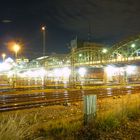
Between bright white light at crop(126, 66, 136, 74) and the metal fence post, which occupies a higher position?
bright white light at crop(126, 66, 136, 74)

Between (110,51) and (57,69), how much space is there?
27.2 metres

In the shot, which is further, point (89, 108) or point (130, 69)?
point (130, 69)

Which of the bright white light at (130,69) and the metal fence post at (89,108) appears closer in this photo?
the metal fence post at (89,108)

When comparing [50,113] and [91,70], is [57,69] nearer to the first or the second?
[91,70]

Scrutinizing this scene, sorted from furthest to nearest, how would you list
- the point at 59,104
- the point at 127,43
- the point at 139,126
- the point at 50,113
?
the point at 127,43 < the point at 59,104 < the point at 50,113 < the point at 139,126

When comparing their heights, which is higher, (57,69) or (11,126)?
(57,69)

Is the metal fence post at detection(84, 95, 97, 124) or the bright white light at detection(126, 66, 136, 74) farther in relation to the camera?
the bright white light at detection(126, 66, 136, 74)

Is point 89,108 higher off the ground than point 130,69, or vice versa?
point 130,69

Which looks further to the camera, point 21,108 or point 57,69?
point 57,69

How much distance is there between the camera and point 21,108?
1645 centimetres

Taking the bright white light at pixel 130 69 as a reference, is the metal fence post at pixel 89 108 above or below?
below

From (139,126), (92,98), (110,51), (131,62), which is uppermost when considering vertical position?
(110,51)

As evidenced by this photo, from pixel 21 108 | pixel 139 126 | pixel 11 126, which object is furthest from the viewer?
pixel 21 108

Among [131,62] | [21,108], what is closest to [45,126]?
→ [21,108]
